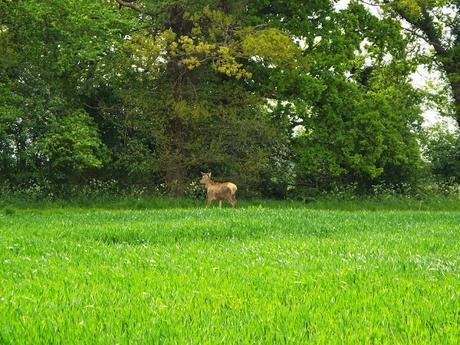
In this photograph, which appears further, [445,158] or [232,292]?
[445,158]

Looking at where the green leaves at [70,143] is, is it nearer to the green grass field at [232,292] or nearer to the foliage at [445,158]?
the green grass field at [232,292]

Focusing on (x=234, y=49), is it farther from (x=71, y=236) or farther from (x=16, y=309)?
(x=16, y=309)

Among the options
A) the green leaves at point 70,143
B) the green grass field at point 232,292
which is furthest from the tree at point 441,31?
the green grass field at point 232,292

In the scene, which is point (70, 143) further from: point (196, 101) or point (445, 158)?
point (445, 158)

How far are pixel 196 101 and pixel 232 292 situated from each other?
2404 centimetres

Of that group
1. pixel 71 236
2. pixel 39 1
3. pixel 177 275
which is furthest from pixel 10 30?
pixel 177 275

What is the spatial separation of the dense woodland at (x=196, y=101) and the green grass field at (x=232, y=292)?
17.3 meters

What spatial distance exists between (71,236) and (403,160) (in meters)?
26.2

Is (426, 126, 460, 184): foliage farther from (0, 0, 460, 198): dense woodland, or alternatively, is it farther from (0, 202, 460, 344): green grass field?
(0, 202, 460, 344): green grass field

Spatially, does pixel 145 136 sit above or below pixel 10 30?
below

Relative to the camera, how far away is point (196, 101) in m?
29.2

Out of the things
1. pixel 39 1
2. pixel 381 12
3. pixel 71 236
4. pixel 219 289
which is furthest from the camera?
pixel 381 12

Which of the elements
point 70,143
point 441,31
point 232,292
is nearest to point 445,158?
point 441,31

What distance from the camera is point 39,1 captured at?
23172 mm
